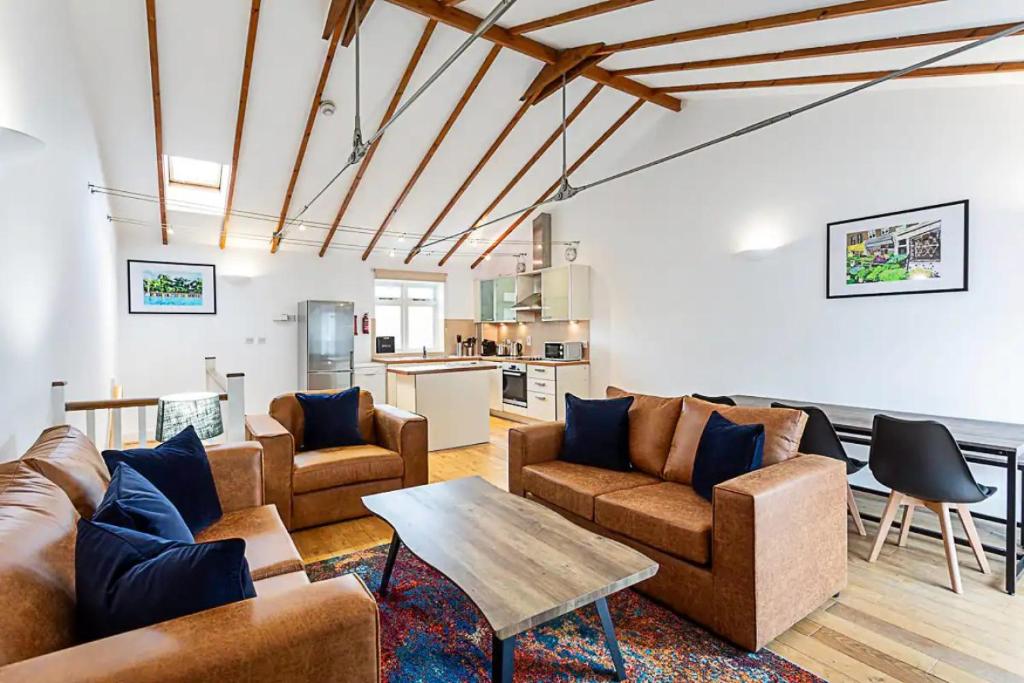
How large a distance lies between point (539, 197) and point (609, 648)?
631 cm

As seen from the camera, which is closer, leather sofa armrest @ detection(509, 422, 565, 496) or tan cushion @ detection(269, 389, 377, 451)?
leather sofa armrest @ detection(509, 422, 565, 496)

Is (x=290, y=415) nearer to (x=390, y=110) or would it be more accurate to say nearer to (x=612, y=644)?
(x=612, y=644)

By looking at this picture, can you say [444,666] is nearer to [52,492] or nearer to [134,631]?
[134,631]

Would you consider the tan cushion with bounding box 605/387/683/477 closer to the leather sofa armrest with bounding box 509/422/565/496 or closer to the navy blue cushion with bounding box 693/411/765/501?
the navy blue cushion with bounding box 693/411/765/501

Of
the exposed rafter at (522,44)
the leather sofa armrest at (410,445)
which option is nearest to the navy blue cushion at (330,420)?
the leather sofa armrest at (410,445)

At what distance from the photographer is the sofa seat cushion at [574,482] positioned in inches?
111

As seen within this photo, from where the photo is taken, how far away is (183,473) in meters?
2.20

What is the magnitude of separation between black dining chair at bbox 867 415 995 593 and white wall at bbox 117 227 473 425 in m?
6.63

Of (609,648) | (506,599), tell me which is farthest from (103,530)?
(609,648)

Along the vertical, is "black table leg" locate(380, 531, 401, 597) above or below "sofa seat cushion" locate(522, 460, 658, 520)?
below

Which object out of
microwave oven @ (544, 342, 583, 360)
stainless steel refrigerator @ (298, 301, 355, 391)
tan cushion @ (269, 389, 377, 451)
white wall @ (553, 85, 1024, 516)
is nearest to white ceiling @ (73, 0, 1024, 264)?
white wall @ (553, 85, 1024, 516)

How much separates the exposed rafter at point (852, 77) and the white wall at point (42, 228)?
16.1 feet

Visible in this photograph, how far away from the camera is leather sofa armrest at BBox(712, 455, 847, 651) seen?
2.03m

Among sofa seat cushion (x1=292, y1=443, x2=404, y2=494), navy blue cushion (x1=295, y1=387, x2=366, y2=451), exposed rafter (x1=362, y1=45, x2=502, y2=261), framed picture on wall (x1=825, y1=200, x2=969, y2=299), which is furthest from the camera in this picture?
exposed rafter (x1=362, y1=45, x2=502, y2=261)
